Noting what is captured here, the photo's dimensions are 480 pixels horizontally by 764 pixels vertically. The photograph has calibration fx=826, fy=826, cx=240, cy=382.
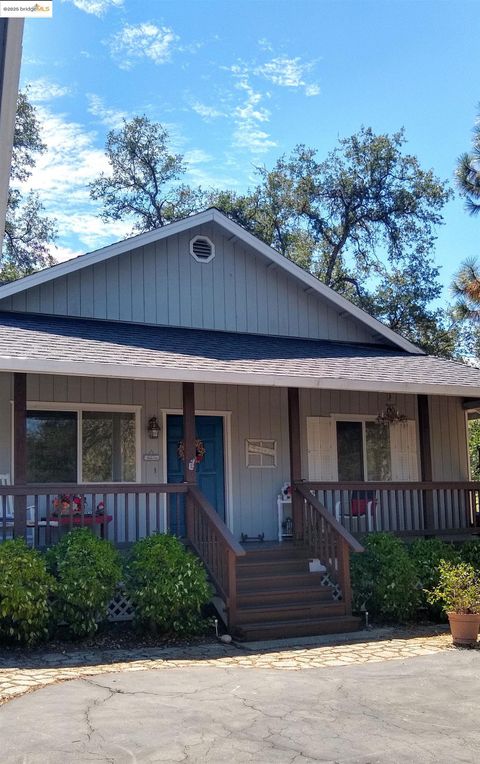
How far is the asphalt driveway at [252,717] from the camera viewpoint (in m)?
5.34

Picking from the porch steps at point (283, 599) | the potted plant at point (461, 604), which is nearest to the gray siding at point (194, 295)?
the porch steps at point (283, 599)

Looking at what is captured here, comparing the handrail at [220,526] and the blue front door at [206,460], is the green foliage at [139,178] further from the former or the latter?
the handrail at [220,526]

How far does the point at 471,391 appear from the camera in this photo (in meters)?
12.2

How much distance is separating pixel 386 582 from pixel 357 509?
217 cm

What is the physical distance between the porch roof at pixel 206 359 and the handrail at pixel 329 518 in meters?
1.52

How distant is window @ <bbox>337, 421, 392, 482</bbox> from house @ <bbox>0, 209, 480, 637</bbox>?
0.08 feet

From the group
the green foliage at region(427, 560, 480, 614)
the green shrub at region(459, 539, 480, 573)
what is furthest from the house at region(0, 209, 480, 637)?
the green foliage at region(427, 560, 480, 614)

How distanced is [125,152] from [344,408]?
61.9 ft

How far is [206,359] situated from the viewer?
11.0 meters

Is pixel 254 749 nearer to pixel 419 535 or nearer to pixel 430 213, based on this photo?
pixel 419 535

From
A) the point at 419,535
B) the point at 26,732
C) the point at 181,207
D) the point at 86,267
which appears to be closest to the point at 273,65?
the point at 181,207

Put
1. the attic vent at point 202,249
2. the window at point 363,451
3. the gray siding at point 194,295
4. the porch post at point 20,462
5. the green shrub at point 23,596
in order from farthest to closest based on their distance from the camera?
the window at point 363,451 < the attic vent at point 202,249 < the gray siding at point 194,295 < the porch post at point 20,462 < the green shrub at point 23,596

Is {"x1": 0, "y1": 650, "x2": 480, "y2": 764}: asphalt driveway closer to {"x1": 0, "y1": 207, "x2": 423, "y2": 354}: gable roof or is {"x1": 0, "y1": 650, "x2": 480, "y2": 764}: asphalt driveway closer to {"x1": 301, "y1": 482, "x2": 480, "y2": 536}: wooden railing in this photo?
{"x1": 301, "y1": 482, "x2": 480, "y2": 536}: wooden railing

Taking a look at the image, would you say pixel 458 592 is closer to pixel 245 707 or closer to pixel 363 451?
pixel 245 707
